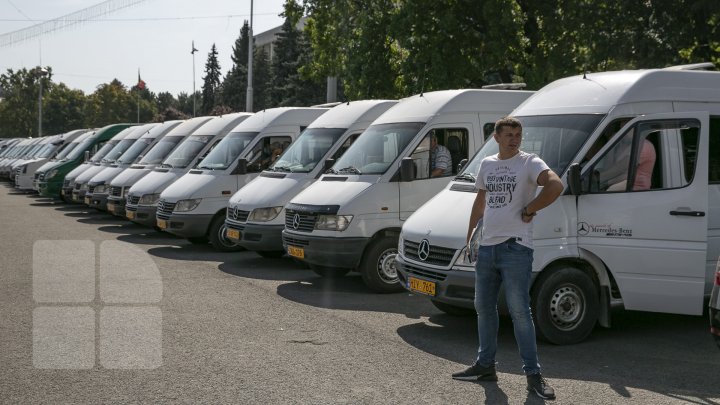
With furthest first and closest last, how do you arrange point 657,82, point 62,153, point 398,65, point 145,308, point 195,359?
point 62,153 < point 398,65 < point 145,308 < point 657,82 < point 195,359

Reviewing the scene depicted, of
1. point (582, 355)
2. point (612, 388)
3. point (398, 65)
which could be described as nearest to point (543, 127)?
point (582, 355)

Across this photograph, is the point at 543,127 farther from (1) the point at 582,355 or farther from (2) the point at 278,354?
(2) the point at 278,354

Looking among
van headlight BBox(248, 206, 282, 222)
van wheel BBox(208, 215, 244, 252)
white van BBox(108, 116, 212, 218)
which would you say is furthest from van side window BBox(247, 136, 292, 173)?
white van BBox(108, 116, 212, 218)

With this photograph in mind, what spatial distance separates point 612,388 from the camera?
21.8ft

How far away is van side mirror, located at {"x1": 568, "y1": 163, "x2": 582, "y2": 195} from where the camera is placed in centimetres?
792

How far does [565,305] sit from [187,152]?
11.6 metres

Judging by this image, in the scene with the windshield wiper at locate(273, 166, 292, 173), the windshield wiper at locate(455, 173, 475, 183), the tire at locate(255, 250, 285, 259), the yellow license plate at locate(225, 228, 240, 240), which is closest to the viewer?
the windshield wiper at locate(455, 173, 475, 183)

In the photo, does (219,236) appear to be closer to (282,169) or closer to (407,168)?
(282,169)

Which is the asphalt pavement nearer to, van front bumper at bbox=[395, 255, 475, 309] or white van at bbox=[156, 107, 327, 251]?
van front bumper at bbox=[395, 255, 475, 309]

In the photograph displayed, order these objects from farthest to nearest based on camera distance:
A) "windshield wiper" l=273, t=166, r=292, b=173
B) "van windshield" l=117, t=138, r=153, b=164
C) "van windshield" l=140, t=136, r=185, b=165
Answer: "van windshield" l=117, t=138, r=153, b=164
"van windshield" l=140, t=136, r=185, b=165
"windshield wiper" l=273, t=166, r=292, b=173

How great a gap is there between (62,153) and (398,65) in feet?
39.9

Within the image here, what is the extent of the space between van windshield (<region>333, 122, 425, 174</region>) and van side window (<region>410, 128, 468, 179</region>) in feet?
0.64

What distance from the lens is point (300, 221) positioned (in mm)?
11500

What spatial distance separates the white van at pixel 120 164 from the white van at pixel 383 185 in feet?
36.0
